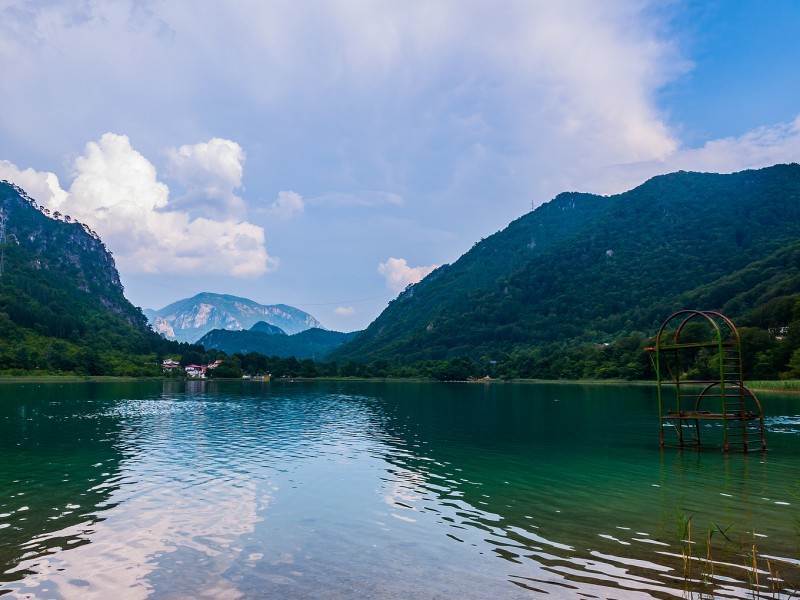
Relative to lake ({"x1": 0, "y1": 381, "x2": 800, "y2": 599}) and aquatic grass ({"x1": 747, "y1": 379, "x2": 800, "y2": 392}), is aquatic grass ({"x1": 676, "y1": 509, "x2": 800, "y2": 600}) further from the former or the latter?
aquatic grass ({"x1": 747, "y1": 379, "x2": 800, "y2": 392})

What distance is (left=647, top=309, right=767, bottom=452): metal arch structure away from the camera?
35.4m

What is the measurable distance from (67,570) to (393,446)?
29.7 meters

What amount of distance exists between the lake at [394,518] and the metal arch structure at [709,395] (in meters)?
2.47

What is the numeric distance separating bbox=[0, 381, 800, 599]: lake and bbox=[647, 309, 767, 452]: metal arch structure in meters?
2.47

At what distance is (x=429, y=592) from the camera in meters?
13.5

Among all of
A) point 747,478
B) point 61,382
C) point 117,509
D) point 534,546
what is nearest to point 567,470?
point 747,478

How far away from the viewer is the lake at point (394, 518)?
14.1 m

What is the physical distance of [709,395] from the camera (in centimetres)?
3850

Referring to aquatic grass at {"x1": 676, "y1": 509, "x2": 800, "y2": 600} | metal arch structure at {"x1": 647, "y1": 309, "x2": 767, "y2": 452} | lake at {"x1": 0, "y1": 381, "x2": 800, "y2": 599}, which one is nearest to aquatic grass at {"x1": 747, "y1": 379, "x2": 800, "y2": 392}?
metal arch structure at {"x1": 647, "y1": 309, "x2": 767, "y2": 452}

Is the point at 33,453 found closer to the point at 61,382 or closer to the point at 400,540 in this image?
the point at 400,540

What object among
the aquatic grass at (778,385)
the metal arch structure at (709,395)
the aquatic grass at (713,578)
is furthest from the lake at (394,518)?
the aquatic grass at (778,385)

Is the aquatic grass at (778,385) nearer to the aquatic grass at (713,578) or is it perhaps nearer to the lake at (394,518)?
the lake at (394,518)

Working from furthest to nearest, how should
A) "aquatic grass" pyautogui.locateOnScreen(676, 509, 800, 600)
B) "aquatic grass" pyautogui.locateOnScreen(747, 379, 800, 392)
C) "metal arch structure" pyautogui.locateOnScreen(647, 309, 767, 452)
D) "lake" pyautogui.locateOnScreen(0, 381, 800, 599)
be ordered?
"aquatic grass" pyautogui.locateOnScreen(747, 379, 800, 392) → "metal arch structure" pyautogui.locateOnScreen(647, 309, 767, 452) → "lake" pyautogui.locateOnScreen(0, 381, 800, 599) → "aquatic grass" pyautogui.locateOnScreen(676, 509, 800, 600)

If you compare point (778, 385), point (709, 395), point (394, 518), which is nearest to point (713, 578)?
point (394, 518)
